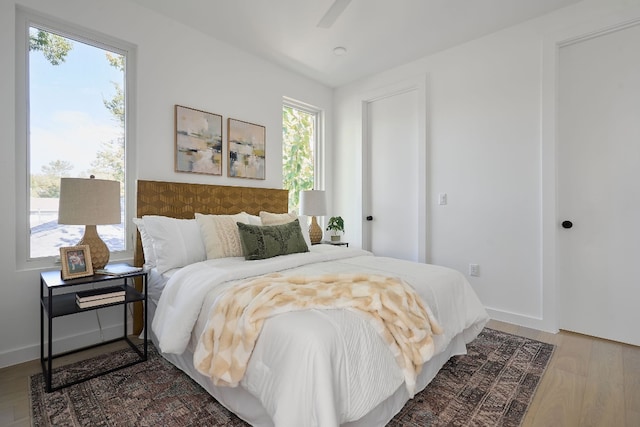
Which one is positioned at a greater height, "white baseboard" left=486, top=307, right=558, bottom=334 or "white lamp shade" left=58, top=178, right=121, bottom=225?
"white lamp shade" left=58, top=178, right=121, bottom=225

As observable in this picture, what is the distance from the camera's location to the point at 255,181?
3.63m

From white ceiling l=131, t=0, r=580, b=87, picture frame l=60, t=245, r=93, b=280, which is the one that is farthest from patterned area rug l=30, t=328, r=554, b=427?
white ceiling l=131, t=0, r=580, b=87

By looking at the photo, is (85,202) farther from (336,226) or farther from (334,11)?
(336,226)

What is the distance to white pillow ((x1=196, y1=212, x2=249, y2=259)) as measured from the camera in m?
2.47

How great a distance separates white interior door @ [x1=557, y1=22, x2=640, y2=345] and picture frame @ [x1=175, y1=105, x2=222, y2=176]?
3254mm

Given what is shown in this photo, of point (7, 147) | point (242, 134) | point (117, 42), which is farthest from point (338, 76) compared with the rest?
A: point (7, 147)

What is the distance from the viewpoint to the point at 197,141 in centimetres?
308

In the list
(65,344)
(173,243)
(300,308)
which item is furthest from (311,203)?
(65,344)

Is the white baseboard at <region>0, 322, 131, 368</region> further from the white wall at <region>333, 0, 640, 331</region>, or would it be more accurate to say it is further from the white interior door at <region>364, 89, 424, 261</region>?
the white wall at <region>333, 0, 640, 331</region>

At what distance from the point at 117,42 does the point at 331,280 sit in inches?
105

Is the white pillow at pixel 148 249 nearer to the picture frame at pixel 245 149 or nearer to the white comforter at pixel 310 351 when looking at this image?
the white comforter at pixel 310 351

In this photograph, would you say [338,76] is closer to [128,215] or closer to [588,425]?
[128,215]

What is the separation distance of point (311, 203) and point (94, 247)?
2198mm

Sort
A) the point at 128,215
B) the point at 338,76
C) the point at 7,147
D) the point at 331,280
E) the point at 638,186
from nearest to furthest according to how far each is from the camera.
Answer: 1. the point at 331,280
2. the point at 7,147
3. the point at 638,186
4. the point at 128,215
5. the point at 338,76
